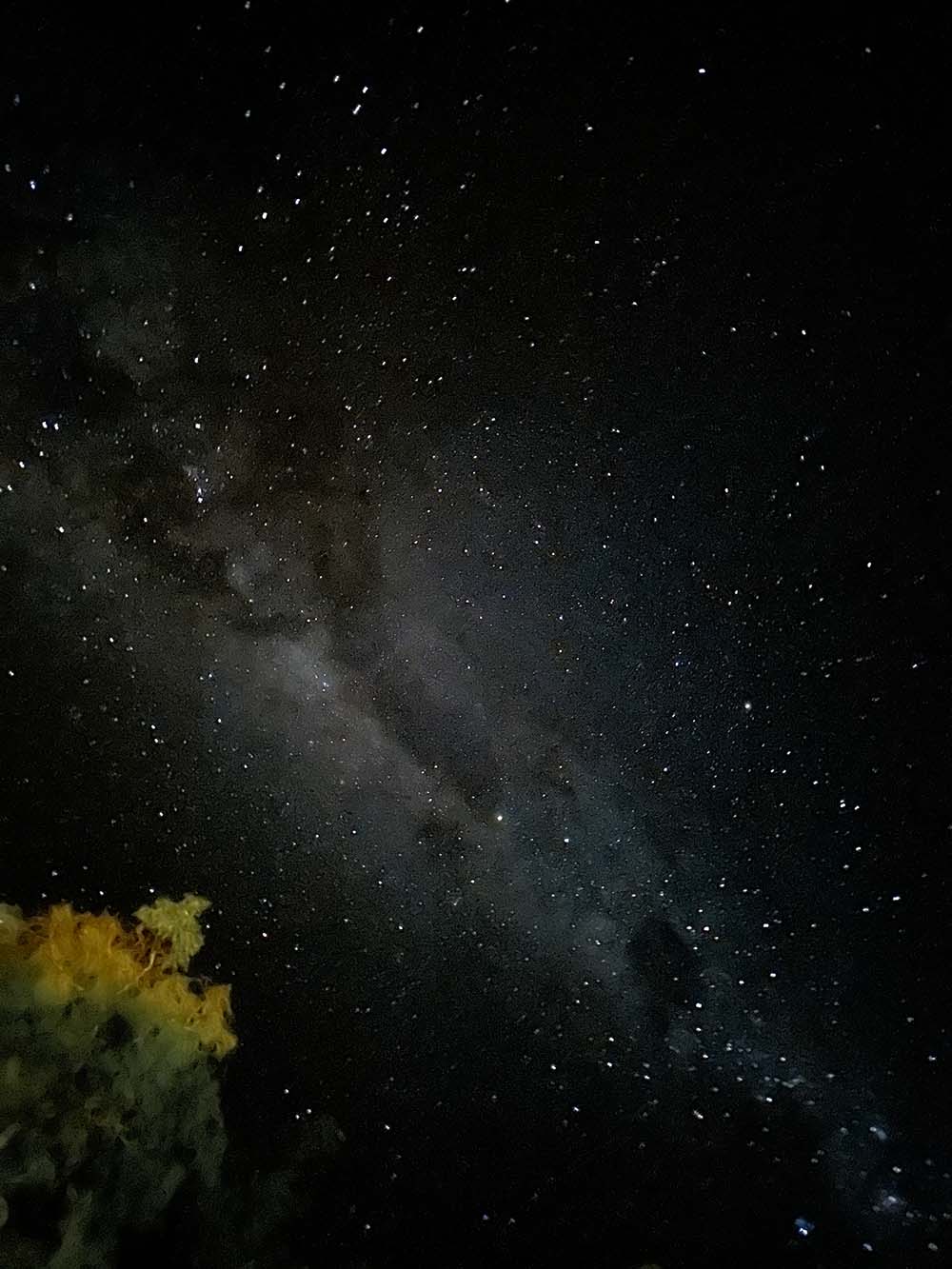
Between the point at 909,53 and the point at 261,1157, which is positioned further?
the point at 261,1157

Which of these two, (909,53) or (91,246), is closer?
(909,53)

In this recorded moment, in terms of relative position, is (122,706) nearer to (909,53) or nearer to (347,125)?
(347,125)

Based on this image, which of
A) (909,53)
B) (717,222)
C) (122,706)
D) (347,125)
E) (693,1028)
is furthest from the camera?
(693,1028)

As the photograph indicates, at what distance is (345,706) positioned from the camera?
2.24 metres

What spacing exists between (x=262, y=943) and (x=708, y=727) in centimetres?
169

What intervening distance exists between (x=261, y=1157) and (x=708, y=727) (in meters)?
1.88

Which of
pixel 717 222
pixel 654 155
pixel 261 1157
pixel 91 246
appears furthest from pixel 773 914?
pixel 91 246

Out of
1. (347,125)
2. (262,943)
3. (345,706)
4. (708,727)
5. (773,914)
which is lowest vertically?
(262,943)

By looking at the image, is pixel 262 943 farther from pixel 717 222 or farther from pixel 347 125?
pixel 717 222

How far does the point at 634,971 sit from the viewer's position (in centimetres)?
239

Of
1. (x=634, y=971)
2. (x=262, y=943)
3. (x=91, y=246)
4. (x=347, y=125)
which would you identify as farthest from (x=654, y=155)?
(x=262, y=943)

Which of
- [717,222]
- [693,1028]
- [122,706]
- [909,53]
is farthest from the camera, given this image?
[693,1028]

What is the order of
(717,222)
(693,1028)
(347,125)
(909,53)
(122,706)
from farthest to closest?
(693,1028)
(122,706)
(717,222)
(347,125)
(909,53)

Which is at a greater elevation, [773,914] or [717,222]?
[717,222]
